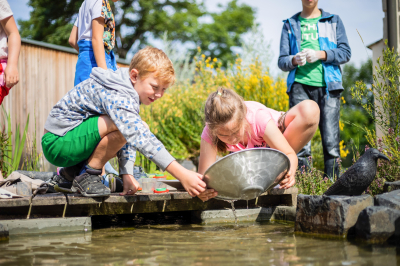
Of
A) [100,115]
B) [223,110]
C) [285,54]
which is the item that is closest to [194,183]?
[223,110]

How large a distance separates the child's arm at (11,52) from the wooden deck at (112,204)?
1036 millimetres

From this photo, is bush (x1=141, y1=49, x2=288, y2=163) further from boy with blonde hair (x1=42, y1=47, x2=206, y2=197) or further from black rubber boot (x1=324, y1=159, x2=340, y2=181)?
boy with blonde hair (x1=42, y1=47, x2=206, y2=197)

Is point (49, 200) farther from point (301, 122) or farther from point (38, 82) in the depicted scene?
point (38, 82)

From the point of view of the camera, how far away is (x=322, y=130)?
365 centimetres

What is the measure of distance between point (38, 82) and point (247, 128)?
4125 mm

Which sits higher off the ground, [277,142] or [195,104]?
[195,104]

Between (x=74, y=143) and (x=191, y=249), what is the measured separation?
1148mm

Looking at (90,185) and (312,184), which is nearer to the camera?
(90,185)

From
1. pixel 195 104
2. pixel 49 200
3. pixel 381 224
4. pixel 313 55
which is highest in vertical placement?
pixel 313 55

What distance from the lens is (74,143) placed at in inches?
98.8

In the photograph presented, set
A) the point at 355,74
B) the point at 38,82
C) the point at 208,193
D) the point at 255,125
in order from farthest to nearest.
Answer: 1. the point at 355,74
2. the point at 38,82
3. the point at 255,125
4. the point at 208,193

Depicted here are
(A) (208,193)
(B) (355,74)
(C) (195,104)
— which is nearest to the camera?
(A) (208,193)

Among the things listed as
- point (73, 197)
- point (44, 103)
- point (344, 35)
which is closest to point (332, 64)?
point (344, 35)

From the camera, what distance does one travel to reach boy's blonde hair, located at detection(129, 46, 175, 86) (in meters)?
2.47
